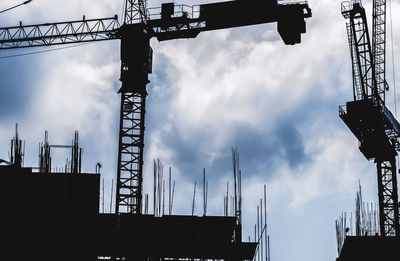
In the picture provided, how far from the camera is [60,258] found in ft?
140

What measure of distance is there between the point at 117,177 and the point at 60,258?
17286 mm

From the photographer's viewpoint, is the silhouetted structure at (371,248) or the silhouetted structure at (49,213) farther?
the silhouetted structure at (371,248)

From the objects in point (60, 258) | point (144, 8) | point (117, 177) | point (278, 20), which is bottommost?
point (60, 258)

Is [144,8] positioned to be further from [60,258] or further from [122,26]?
[60,258]

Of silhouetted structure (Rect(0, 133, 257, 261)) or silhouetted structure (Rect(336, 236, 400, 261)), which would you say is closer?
silhouetted structure (Rect(0, 133, 257, 261))

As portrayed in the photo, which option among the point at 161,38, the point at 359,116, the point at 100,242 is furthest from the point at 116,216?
the point at 359,116

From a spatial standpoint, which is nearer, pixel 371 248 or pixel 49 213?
pixel 49 213

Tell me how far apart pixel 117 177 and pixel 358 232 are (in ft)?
75.5

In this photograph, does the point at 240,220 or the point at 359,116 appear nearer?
the point at 240,220

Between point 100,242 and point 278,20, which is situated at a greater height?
point 278,20

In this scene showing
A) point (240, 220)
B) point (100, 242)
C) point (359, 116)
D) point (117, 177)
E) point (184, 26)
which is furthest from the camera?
point (359, 116)

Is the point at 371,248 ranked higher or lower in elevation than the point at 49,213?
lower

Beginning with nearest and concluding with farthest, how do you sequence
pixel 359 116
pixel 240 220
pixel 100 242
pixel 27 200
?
pixel 27 200
pixel 240 220
pixel 100 242
pixel 359 116

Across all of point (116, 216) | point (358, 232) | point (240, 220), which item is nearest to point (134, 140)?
point (116, 216)
